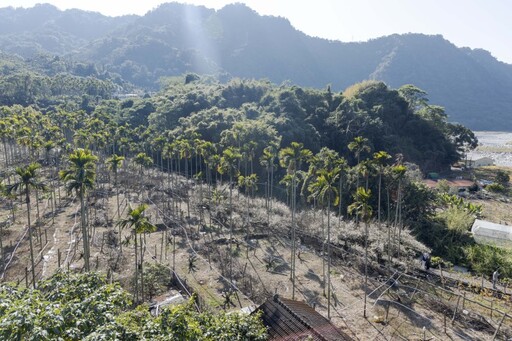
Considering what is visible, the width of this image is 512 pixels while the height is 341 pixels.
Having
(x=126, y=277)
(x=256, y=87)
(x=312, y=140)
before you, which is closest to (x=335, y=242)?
(x=126, y=277)

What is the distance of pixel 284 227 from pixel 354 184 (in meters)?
12.2

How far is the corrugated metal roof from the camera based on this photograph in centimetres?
1791

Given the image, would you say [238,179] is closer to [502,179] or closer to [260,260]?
[260,260]

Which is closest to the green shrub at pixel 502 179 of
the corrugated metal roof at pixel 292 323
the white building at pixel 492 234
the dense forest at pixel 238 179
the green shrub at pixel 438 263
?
the dense forest at pixel 238 179

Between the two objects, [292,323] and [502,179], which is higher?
[292,323]

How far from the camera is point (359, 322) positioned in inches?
1021

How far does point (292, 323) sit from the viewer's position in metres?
18.5

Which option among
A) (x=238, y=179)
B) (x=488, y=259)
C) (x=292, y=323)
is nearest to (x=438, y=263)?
(x=488, y=259)

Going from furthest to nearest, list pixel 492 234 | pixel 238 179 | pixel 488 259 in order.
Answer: pixel 238 179 → pixel 492 234 → pixel 488 259

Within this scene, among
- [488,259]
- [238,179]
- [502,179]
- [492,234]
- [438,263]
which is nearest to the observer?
[438,263]

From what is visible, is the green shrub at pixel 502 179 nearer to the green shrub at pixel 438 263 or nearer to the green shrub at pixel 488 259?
the green shrub at pixel 488 259

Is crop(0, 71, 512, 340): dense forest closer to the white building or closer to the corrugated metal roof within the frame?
the white building

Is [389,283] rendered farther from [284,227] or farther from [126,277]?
[126,277]

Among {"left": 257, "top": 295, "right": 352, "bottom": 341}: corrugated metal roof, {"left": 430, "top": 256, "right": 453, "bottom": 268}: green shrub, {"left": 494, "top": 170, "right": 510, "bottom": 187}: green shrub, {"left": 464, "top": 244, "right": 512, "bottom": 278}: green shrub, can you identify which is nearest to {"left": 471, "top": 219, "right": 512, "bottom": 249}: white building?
{"left": 464, "top": 244, "right": 512, "bottom": 278}: green shrub
